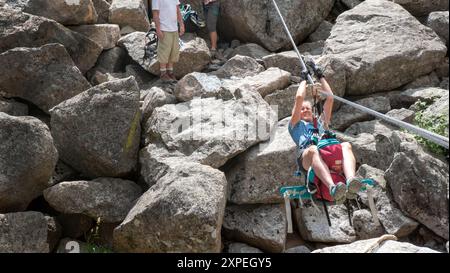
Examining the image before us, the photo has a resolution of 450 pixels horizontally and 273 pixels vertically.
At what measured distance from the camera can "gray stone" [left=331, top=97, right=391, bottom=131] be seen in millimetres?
12172

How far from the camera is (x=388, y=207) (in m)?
10.1

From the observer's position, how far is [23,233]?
923 centimetres

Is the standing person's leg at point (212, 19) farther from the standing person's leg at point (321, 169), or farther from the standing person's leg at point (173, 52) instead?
the standing person's leg at point (321, 169)

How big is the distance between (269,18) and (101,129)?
6.75 meters

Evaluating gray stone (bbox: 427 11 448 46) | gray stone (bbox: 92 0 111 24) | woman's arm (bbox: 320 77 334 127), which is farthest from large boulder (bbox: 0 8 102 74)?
gray stone (bbox: 427 11 448 46)

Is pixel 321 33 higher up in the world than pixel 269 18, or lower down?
lower down

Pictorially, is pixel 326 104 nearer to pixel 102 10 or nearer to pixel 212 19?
pixel 212 19

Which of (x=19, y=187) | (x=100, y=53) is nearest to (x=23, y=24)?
(x=100, y=53)

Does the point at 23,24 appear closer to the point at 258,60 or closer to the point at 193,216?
the point at 258,60

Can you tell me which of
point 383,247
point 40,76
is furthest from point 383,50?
point 40,76

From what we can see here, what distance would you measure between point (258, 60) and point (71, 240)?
6.89 meters

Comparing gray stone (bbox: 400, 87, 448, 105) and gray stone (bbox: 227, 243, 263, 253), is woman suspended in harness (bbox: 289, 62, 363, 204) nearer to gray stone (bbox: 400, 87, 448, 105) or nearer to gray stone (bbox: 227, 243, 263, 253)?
gray stone (bbox: 227, 243, 263, 253)

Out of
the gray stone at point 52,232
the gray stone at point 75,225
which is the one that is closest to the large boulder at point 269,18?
the gray stone at point 75,225

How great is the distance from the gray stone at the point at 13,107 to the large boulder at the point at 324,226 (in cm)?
667
